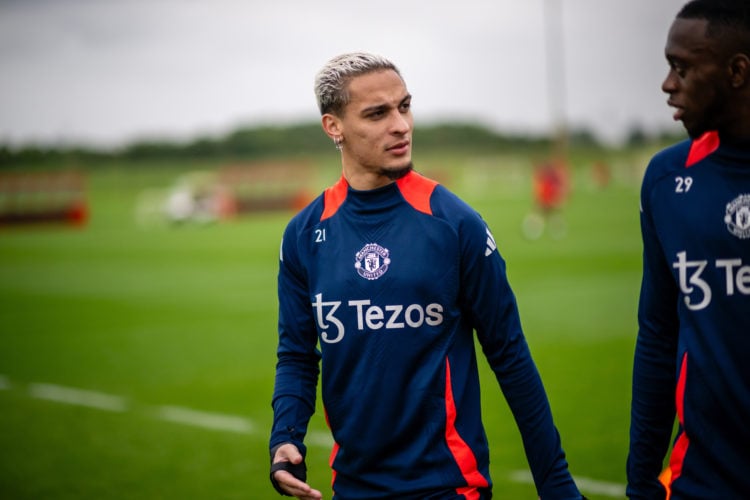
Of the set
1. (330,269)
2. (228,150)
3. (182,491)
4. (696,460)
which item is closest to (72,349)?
(182,491)

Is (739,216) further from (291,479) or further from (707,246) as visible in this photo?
(291,479)

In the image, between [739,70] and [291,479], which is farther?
[291,479]

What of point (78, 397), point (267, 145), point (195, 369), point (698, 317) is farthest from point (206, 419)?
point (267, 145)

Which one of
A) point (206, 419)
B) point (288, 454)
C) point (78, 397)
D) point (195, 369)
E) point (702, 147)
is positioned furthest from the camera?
point (195, 369)

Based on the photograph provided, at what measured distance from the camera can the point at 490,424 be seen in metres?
7.76

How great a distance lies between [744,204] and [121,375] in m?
8.84

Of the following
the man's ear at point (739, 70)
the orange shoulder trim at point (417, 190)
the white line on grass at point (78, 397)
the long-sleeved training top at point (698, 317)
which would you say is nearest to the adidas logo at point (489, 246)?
the orange shoulder trim at point (417, 190)

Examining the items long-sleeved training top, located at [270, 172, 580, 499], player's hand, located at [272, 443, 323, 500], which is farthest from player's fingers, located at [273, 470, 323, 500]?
long-sleeved training top, located at [270, 172, 580, 499]

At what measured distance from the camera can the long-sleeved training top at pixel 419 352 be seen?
9.61ft

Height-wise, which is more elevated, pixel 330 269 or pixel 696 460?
pixel 330 269

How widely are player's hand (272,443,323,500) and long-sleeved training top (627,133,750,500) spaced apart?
1058mm

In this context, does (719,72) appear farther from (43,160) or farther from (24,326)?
(43,160)

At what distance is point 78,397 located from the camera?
9312 millimetres

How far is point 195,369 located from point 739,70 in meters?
8.71
